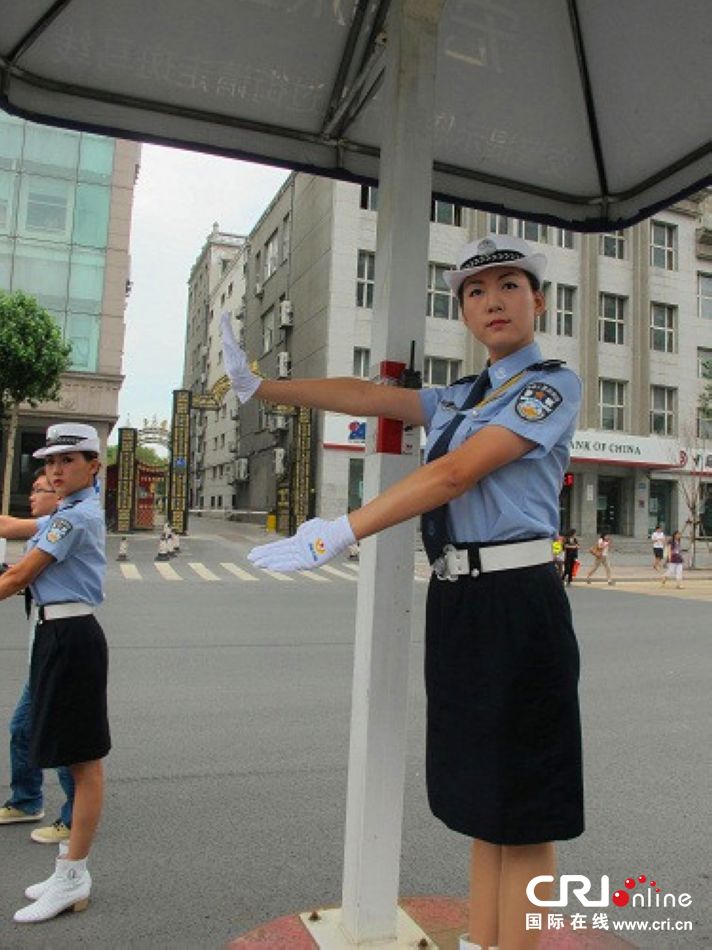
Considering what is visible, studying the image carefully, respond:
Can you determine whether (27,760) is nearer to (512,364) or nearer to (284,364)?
(512,364)

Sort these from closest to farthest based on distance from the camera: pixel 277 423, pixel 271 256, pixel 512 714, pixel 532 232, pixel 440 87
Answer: pixel 512 714 → pixel 440 87 → pixel 532 232 → pixel 277 423 → pixel 271 256

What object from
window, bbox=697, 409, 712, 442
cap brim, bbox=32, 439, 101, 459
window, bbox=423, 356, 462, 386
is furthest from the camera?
window, bbox=697, 409, 712, 442

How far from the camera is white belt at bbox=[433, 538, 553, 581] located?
204cm

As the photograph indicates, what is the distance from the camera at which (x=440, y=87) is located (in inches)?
146

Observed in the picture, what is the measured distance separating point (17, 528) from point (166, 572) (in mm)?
16000

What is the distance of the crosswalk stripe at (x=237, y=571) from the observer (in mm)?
19013

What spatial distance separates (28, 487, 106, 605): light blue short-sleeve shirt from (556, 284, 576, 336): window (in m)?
33.7

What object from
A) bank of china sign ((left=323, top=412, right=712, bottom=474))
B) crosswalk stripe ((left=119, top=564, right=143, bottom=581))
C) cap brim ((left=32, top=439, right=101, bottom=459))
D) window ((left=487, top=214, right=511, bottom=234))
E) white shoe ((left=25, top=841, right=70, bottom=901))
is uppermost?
window ((left=487, top=214, right=511, bottom=234))

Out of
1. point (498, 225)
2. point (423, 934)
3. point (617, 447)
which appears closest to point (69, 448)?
point (423, 934)

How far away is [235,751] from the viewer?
5.22 m

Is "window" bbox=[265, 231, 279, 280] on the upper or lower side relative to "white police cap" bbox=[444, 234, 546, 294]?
upper

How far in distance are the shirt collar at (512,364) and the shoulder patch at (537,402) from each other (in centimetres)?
15

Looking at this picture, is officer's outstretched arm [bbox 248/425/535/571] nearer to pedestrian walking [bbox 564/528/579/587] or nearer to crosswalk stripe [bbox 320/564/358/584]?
crosswalk stripe [bbox 320/564/358/584]

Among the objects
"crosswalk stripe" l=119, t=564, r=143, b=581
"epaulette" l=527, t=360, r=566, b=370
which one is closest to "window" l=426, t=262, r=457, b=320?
"crosswalk stripe" l=119, t=564, r=143, b=581
